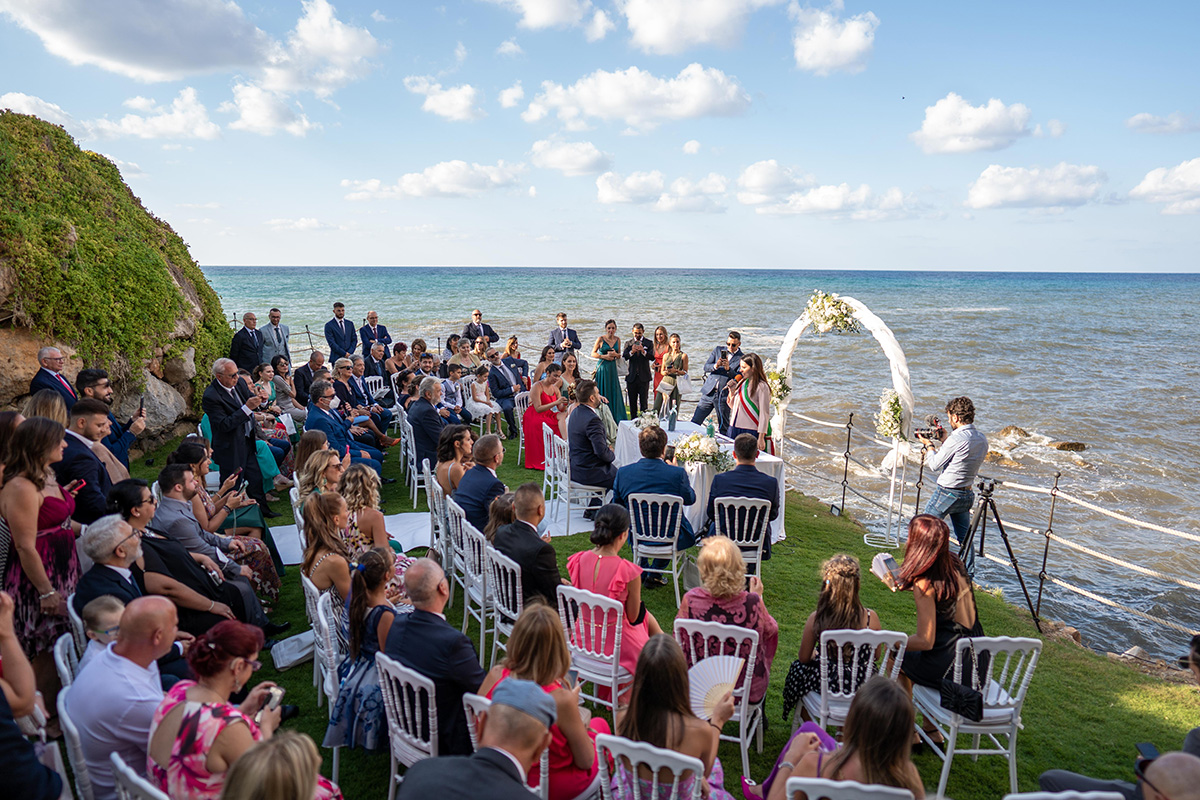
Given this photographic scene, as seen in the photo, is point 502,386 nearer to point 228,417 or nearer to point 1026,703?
point 228,417

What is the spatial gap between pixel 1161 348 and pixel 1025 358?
927cm

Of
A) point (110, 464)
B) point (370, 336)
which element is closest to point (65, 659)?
point (110, 464)

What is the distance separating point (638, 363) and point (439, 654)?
8.85 m

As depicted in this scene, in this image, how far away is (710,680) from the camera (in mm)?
3219

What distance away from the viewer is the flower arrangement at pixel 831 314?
27.7 ft

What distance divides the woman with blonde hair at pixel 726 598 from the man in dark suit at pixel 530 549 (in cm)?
90

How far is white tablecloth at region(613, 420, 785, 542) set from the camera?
6852 millimetres

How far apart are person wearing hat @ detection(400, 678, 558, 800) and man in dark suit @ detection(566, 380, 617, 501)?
4.54 meters

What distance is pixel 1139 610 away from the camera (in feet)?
23.4

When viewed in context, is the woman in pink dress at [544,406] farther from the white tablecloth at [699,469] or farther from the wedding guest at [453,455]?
the wedding guest at [453,455]

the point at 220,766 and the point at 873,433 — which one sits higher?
the point at 220,766

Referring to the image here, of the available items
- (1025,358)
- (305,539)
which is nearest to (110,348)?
(305,539)

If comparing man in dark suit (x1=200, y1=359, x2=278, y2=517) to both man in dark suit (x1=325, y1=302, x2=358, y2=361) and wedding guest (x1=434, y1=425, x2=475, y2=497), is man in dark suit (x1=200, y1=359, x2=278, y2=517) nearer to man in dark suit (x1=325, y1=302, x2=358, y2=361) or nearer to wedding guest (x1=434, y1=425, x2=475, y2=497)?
wedding guest (x1=434, y1=425, x2=475, y2=497)

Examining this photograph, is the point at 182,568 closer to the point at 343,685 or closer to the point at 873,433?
the point at 343,685
